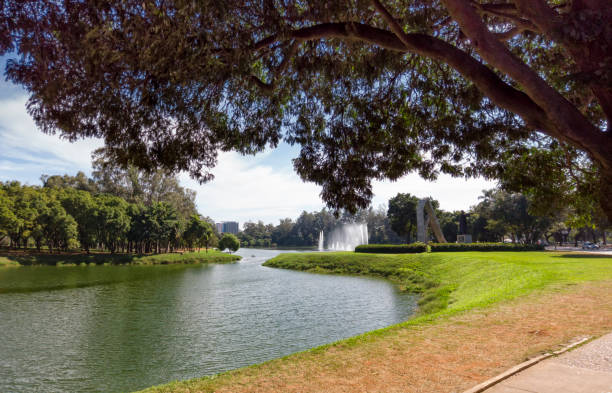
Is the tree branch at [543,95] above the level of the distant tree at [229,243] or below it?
above

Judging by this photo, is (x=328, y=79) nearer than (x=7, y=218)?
Yes

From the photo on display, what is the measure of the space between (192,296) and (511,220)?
5935 cm

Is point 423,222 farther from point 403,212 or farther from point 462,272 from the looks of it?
point 462,272

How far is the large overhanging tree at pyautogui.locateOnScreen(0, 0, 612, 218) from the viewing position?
4723mm

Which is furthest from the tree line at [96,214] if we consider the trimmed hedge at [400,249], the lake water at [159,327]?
the trimmed hedge at [400,249]

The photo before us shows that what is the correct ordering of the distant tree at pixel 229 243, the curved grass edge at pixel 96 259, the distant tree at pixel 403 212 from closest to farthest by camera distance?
the curved grass edge at pixel 96 259
the distant tree at pixel 403 212
the distant tree at pixel 229 243

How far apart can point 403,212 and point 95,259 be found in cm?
4899

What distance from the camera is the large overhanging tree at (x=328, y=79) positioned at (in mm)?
4723

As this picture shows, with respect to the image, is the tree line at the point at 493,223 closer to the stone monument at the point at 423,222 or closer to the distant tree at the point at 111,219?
the stone monument at the point at 423,222

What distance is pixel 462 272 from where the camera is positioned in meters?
26.0

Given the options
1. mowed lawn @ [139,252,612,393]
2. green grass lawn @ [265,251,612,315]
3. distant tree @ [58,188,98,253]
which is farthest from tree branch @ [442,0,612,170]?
distant tree @ [58,188,98,253]

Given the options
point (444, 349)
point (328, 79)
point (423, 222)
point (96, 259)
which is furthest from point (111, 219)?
point (444, 349)

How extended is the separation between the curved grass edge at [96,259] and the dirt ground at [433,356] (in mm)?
49167

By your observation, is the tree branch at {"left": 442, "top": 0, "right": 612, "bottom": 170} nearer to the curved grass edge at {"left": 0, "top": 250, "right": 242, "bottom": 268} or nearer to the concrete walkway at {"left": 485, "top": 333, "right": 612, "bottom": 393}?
the concrete walkway at {"left": 485, "top": 333, "right": 612, "bottom": 393}
